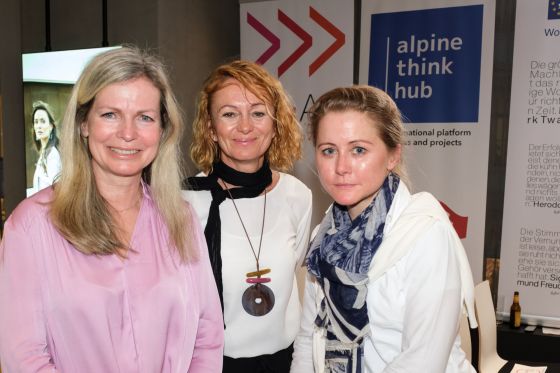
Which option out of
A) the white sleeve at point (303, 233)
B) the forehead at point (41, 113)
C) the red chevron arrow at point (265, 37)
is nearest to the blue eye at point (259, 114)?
the white sleeve at point (303, 233)

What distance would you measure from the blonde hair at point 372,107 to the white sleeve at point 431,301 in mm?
309

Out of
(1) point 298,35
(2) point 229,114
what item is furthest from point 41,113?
(2) point 229,114

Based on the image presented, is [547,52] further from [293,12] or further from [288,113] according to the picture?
[288,113]

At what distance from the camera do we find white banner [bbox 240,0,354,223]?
465cm

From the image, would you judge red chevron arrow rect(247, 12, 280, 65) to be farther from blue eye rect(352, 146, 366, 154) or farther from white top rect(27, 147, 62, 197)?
blue eye rect(352, 146, 366, 154)

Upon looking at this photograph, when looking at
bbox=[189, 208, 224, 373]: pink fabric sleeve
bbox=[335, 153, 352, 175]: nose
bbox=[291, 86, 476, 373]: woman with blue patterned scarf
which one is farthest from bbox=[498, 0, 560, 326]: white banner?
bbox=[189, 208, 224, 373]: pink fabric sleeve

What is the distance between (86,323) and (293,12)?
3.85 metres

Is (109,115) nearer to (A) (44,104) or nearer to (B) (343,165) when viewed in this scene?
(B) (343,165)

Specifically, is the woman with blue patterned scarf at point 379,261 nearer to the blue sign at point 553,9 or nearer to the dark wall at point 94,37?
the dark wall at point 94,37

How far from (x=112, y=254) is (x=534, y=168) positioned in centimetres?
355

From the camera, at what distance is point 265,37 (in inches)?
192

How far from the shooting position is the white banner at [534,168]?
4070mm

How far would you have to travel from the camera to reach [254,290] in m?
1.97

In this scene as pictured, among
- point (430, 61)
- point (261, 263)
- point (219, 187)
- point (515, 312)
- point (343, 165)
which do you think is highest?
point (430, 61)
